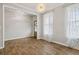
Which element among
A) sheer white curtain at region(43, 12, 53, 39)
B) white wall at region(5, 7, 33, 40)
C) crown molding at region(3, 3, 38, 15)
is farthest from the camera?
sheer white curtain at region(43, 12, 53, 39)

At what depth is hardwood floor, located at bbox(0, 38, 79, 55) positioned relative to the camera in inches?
52.6

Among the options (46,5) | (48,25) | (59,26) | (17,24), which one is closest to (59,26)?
(59,26)

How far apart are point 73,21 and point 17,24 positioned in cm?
99

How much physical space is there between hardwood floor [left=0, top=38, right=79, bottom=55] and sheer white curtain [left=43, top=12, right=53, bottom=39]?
0.15 meters

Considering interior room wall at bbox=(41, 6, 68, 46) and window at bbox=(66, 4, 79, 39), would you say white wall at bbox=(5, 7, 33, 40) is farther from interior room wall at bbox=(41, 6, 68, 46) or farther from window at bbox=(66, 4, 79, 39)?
window at bbox=(66, 4, 79, 39)

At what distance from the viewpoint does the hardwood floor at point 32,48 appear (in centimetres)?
134

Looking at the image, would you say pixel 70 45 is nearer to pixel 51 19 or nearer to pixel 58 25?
pixel 58 25

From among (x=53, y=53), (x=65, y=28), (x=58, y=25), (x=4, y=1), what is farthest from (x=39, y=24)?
(x=4, y=1)

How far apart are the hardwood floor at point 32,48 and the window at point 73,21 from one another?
0.82 ft

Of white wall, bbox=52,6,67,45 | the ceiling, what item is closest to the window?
white wall, bbox=52,6,67,45

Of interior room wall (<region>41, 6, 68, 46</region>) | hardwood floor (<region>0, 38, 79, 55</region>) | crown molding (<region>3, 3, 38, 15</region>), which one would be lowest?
hardwood floor (<region>0, 38, 79, 55</region>)

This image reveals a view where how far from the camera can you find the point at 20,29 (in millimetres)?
1541

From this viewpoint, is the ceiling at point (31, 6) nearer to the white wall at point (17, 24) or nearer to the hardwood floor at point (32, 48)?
the white wall at point (17, 24)
